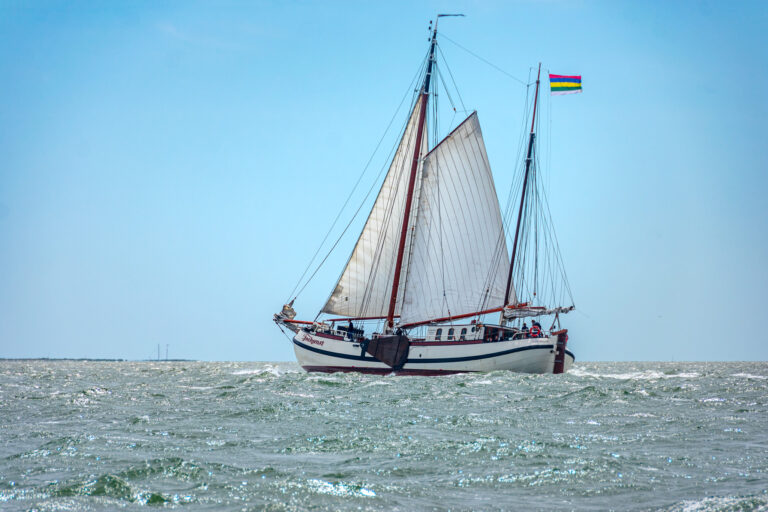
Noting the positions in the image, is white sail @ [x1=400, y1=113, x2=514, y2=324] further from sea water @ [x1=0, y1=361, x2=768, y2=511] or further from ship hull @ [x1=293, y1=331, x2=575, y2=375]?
sea water @ [x1=0, y1=361, x2=768, y2=511]

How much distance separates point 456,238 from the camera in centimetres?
5834

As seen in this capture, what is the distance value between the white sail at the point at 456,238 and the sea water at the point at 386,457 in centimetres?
3308

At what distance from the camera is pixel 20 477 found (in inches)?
476

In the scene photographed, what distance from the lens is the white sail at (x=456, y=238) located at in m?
58.3

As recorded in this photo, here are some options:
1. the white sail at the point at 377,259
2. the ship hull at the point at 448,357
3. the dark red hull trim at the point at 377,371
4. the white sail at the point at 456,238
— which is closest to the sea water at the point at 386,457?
the ship hull at the point at 448,357

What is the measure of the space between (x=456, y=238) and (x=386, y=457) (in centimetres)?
4502

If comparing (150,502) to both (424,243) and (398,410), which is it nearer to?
(398,410)

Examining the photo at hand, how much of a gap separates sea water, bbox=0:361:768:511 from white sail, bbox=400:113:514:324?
109 ft

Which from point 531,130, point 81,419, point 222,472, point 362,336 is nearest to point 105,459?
point 222,472

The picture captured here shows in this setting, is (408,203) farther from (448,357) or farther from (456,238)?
(448,357)

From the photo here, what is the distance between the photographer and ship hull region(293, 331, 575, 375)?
173 ft

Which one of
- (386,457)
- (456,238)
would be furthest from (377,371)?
(386,457)

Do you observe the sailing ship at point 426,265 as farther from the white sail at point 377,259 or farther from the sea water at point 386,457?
the sea water at point 386,457

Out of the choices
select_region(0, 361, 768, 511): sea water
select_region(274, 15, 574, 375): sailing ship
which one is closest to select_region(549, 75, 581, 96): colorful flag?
select_region(274, 15, 574, 375): sailing ship
